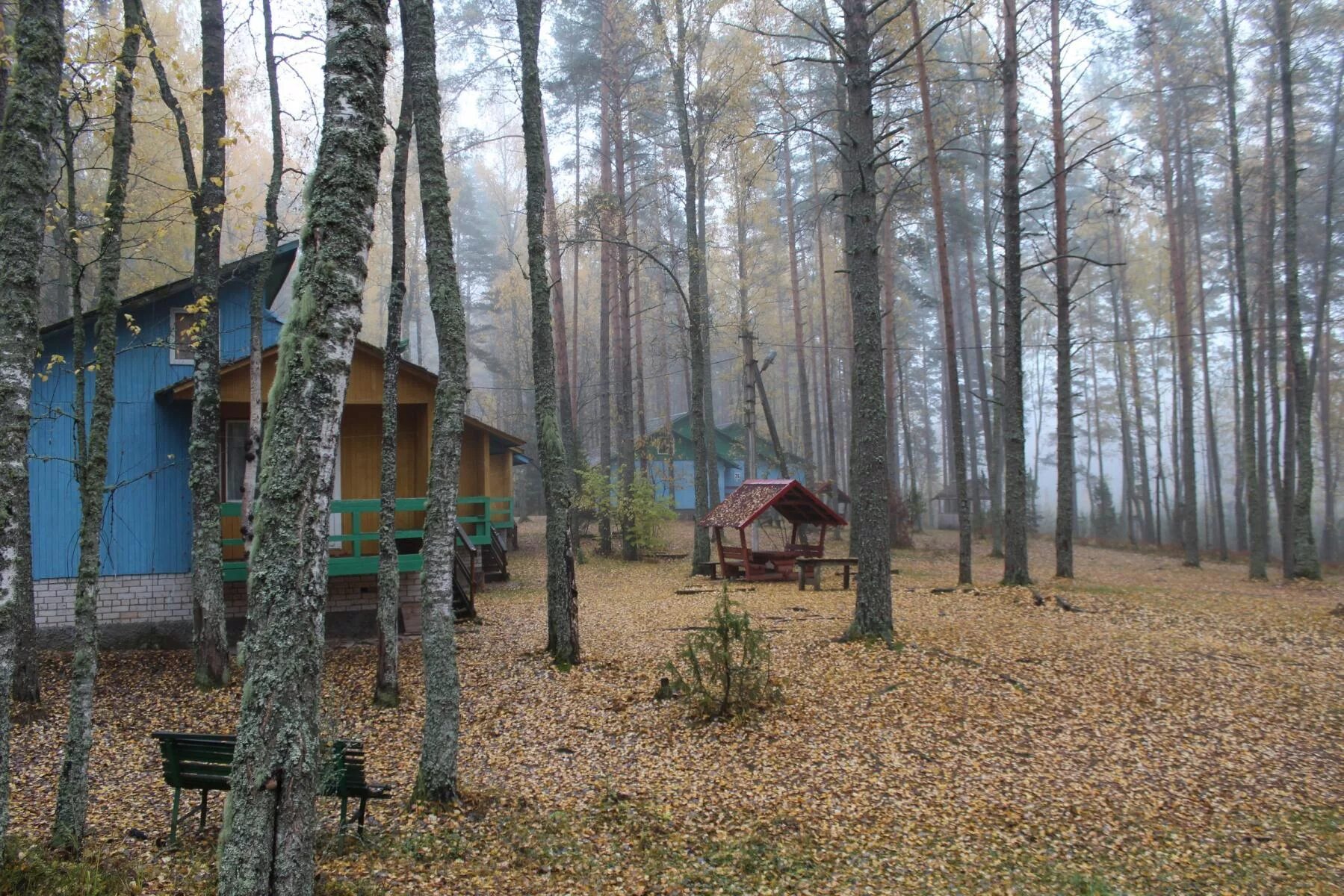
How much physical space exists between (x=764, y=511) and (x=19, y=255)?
12232 mm

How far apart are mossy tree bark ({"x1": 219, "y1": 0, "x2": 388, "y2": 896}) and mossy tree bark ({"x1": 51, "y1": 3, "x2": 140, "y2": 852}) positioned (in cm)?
280

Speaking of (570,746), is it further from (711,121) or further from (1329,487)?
(1329,487)

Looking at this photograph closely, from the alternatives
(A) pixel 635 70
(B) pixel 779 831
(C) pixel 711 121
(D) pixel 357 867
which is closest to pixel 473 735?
(D) pixel 357 867

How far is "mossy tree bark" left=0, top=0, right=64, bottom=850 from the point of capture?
10.3ft

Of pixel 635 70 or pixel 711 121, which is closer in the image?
pixel 711 121

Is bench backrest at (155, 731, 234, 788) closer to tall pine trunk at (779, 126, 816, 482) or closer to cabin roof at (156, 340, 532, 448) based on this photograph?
cabin roof at (156, 340, 532, 448)

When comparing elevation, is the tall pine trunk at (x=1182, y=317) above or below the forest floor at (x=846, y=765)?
above

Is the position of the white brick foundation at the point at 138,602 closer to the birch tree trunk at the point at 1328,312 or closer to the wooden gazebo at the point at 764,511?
the wooden gazebo at the point at 764,511

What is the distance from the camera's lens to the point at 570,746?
6.43 metres

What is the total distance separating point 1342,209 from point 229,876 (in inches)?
1025

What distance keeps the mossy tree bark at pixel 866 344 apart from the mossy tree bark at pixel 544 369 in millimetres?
3387

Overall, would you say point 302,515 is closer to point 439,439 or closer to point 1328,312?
point 439,439

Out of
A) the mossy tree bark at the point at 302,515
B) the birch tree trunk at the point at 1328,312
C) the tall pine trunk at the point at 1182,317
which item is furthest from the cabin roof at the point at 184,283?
the birch tree trunk at the point at 1328,312

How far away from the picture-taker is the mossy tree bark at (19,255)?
124 inches
